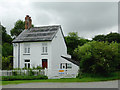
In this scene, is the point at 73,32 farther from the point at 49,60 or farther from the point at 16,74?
the point at 16,74

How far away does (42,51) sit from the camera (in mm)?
29797

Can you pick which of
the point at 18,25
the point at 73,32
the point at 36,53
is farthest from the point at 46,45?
the point at 18,25

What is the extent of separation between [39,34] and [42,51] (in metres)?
3.16

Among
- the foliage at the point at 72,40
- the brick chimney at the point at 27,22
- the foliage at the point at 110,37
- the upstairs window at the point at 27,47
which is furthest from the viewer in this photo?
the foliage at the point at 110,37

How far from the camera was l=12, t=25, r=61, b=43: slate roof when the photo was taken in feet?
97.3

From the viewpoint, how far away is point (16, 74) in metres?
24.3

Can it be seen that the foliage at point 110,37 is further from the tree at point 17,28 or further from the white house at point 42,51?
the white house at point 42,51

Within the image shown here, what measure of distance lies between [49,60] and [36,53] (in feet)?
8.65

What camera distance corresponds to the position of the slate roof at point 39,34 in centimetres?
2967

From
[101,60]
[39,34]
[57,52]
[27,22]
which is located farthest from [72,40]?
[101,60]

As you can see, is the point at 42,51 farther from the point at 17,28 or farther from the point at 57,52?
the point at 17,28

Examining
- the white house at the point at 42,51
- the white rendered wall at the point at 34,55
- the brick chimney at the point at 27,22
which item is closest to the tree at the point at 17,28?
the brick chimney at the point at 27,22

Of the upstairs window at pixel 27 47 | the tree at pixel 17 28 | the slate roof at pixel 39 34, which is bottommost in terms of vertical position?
the upstairs window at pixel 27 47

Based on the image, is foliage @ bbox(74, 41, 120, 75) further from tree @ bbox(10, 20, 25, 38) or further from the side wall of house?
tree @ bbox(10, 20, 25, 38)
